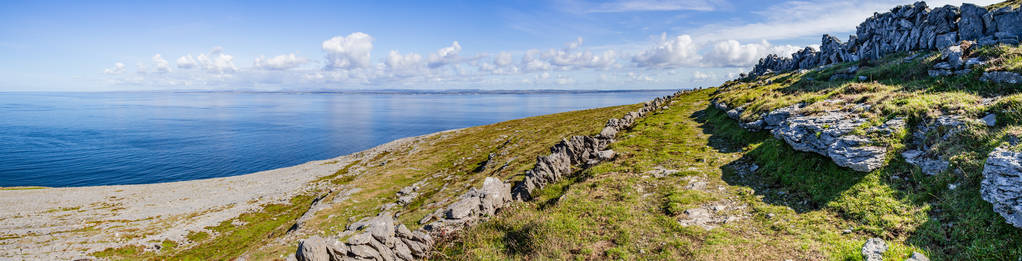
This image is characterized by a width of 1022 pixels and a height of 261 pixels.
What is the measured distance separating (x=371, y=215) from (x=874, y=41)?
8995cm

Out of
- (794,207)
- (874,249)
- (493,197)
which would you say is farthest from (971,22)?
(493,197)

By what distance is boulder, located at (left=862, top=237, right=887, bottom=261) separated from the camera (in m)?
12.1

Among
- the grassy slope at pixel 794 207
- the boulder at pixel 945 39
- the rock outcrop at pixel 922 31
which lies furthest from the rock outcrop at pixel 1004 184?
the boulder at pixel 945 39

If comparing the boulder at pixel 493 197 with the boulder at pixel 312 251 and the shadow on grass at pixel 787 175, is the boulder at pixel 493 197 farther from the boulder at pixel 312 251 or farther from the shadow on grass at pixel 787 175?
the shadow on grass at pixel 787 175

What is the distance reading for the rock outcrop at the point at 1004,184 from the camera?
11141 mm

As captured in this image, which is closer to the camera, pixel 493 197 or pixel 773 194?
pixel 773 194

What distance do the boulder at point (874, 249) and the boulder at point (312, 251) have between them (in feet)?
65.5

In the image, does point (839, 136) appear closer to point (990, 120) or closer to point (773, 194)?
point (773, 194)

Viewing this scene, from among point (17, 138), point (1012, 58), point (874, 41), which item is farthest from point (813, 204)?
point (17, 138)

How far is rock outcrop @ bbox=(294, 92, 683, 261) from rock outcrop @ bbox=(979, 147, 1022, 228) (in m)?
19.3

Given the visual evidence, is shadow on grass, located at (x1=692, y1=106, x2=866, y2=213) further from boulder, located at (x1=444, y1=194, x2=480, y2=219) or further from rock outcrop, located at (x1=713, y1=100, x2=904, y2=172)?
boulder, located at (x1=444, y1=194, x2=480, y2=219)

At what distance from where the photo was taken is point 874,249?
12.4 metres

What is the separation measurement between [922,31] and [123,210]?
4785 inches

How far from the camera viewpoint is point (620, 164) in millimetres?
28406
